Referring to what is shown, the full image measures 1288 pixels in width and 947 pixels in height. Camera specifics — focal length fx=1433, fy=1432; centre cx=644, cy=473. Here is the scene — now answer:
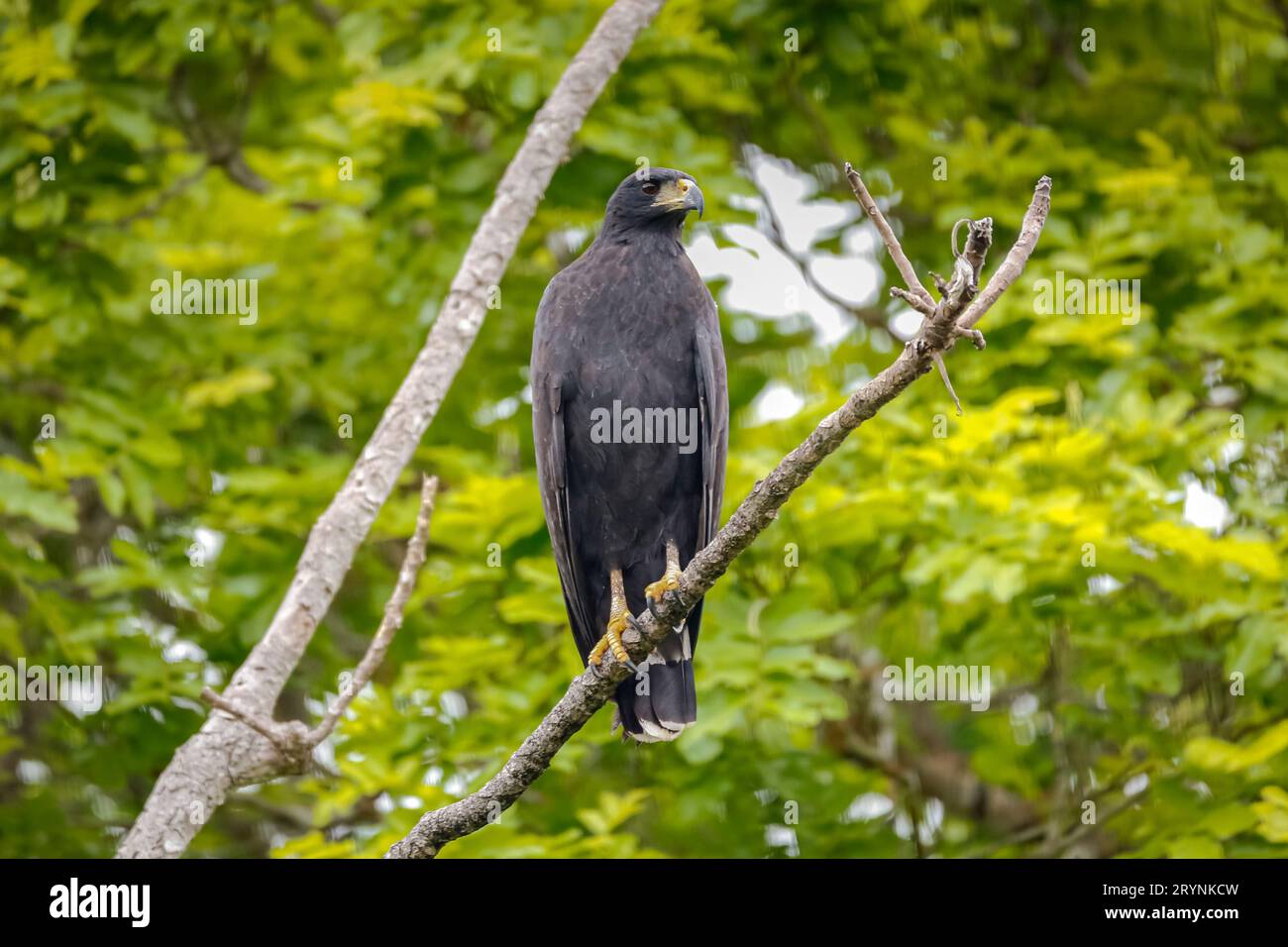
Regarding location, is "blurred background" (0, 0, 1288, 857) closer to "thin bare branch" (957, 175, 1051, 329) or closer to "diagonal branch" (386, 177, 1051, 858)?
"diagonal branch" (386, 177, 1051, 858)

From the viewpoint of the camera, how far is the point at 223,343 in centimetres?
730

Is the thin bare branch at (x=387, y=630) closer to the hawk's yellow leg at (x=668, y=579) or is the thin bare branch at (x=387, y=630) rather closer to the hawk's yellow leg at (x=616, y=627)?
the hawk's yellow leg at (x=616, y=627)

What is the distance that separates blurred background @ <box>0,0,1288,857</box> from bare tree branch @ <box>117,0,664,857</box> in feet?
2.83

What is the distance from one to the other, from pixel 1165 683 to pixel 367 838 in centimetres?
329

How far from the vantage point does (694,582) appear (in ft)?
11.4

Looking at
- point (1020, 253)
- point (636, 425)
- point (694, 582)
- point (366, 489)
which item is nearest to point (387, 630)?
point (366, 489)

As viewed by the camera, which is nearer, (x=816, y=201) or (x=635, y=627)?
(x=635, y=627)

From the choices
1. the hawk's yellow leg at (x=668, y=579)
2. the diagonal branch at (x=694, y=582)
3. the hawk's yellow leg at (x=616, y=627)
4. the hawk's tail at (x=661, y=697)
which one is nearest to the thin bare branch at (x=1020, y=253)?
the diagonal branch at (x=694, y=582)

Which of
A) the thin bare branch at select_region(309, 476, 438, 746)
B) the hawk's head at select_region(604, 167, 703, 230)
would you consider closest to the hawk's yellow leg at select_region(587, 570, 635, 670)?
the thin bare branch at select_region(309, 476, 438, 746)
